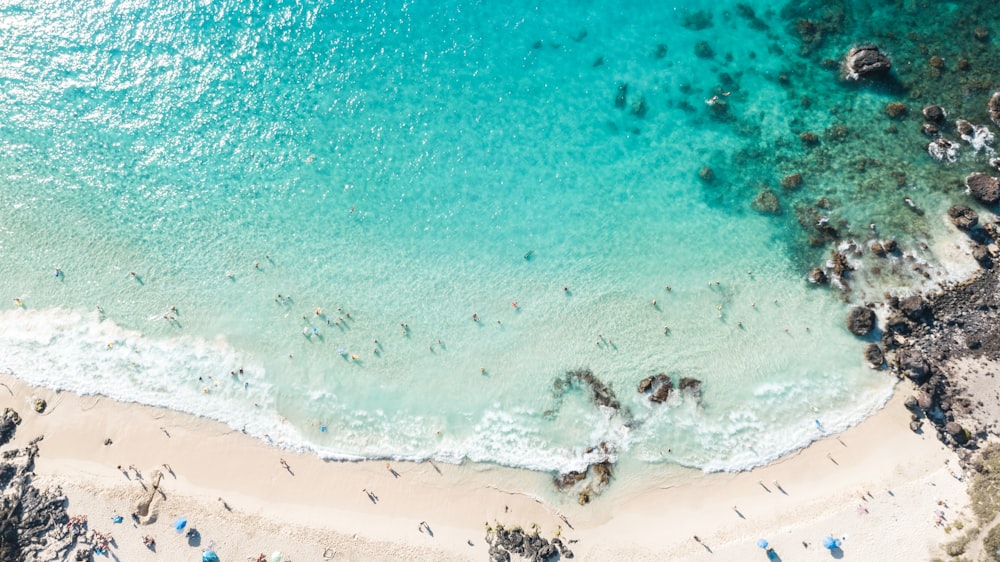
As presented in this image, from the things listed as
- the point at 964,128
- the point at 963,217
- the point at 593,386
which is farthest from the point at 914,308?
the point at 593,386

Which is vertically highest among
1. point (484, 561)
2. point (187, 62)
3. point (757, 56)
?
point (757, 56)

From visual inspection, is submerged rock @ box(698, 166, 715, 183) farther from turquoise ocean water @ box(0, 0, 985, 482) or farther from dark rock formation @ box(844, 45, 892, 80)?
dark rock formation @ box(844, 45, 892, 80)

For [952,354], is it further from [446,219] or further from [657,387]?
[446,219]

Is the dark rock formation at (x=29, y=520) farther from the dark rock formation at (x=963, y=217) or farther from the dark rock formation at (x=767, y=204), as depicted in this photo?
the dark rock formation at (x=963, y=217)

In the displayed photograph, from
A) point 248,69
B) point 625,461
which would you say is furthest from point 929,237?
point 248,69

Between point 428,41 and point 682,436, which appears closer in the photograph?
point 682,436

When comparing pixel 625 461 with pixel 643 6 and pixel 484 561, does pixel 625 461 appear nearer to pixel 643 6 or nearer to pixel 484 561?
pixel 484 561
